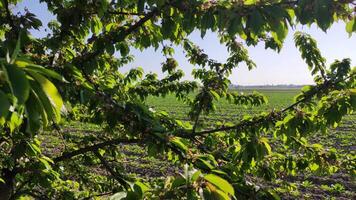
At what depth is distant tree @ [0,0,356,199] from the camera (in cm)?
127

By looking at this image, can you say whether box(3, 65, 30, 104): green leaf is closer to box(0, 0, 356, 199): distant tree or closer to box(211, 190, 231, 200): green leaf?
box(0, 0, 356, 199): distant tree

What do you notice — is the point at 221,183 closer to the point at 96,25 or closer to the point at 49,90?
the point at 49,90

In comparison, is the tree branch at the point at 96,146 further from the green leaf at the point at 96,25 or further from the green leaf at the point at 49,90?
the green leaf at the point at 49,90

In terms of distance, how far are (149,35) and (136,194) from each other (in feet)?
6.37

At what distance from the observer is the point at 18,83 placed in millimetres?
891

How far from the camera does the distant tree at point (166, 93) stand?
4.17 feet

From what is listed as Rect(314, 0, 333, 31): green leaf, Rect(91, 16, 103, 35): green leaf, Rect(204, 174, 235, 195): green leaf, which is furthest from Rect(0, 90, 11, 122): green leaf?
Rect(91, 16, 103, 35): green leaf

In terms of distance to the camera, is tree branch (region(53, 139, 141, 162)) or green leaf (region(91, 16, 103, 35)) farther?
green leaf (region(91, 16, 103, 35))

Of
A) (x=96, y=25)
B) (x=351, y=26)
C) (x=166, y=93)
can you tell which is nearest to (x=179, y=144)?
(x=351, y=26)

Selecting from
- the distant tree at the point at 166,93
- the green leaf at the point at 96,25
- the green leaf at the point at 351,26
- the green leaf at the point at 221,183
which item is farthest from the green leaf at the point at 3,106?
the green leaf at the point at 96,25

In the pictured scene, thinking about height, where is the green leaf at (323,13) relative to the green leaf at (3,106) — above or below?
above

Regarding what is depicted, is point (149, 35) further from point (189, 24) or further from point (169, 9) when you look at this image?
point (189, 24)

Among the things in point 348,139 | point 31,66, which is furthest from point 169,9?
point 348,139

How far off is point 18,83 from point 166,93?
369 centimetres
